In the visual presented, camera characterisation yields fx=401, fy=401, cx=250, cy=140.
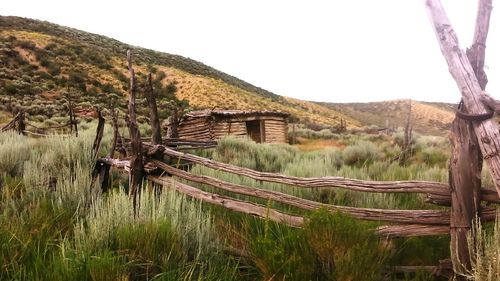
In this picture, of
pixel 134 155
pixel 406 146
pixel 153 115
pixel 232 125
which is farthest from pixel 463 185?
pixel 232 125

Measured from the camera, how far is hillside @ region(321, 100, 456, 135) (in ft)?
264

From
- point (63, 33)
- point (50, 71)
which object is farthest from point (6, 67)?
point (63, 33)

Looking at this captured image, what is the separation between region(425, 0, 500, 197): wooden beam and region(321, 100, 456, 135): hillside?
7536 cm

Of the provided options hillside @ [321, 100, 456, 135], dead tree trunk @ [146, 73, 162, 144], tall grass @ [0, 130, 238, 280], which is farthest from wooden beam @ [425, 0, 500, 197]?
hillside @ [321, 100, 456, 135]

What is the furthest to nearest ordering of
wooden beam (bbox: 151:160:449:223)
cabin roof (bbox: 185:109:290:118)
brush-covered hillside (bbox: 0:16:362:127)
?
brush-covered hillside (bbox: 0:16:362:127) → cabin roof (bbox: 185:109:290:118) → wooden beam (bbox: 151:160:449:223)

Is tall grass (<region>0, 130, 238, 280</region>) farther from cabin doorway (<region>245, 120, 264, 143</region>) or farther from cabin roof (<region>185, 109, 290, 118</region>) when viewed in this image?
cabin doorway (<region>245, 120, 264, 143</region>)

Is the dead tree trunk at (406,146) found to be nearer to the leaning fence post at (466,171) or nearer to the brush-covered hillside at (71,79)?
the leaning fence post at (466,171)

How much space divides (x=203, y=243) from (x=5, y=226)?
145 centimetres

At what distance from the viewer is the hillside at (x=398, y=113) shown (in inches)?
3174

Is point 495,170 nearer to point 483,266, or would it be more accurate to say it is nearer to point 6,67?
point 483,266

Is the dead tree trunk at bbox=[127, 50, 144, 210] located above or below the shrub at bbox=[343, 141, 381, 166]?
above

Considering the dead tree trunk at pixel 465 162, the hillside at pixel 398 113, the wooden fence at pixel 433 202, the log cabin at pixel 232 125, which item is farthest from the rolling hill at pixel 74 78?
the hillside at pixel 398 113

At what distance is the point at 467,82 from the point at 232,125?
66.7 ft

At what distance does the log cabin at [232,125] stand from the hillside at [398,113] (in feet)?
177
